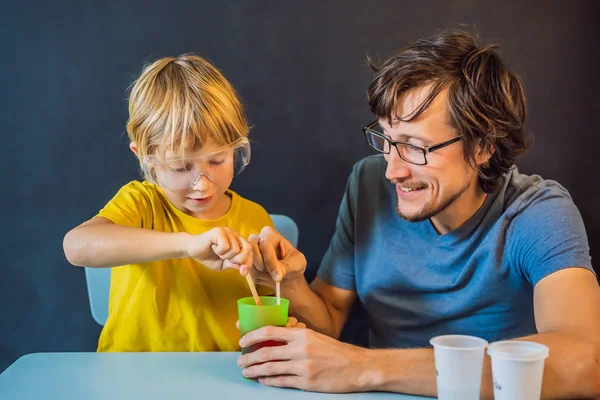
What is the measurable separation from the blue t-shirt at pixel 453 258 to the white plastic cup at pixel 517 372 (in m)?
0.48

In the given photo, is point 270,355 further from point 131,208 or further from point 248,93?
point 248,93

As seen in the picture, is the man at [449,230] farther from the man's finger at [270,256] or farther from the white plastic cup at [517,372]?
the white plastic cup at [517,372]

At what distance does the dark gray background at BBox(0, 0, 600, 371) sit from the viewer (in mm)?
1961

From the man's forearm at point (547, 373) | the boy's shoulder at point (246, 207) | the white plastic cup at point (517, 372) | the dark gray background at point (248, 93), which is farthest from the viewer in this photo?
the dark gray background at point (248, 93)

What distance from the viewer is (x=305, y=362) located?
1.18 m

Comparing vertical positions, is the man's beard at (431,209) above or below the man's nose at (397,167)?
below

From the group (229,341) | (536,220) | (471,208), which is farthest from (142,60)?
(536,220)

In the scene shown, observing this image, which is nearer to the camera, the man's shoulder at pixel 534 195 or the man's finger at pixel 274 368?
the man's finger at pixel 274 368

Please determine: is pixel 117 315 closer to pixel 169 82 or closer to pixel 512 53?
pixel 169 82

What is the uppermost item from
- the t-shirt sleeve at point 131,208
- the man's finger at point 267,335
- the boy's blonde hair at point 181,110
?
the boy's blonde hair at point 181,110

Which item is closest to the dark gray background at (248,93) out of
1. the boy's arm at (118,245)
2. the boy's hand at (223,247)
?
the boy's arm at (118,245)

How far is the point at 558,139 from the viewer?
2021 mm

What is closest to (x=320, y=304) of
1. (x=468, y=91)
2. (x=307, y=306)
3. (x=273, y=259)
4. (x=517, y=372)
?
(x=307, y=306)

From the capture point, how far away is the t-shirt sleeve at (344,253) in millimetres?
1774
